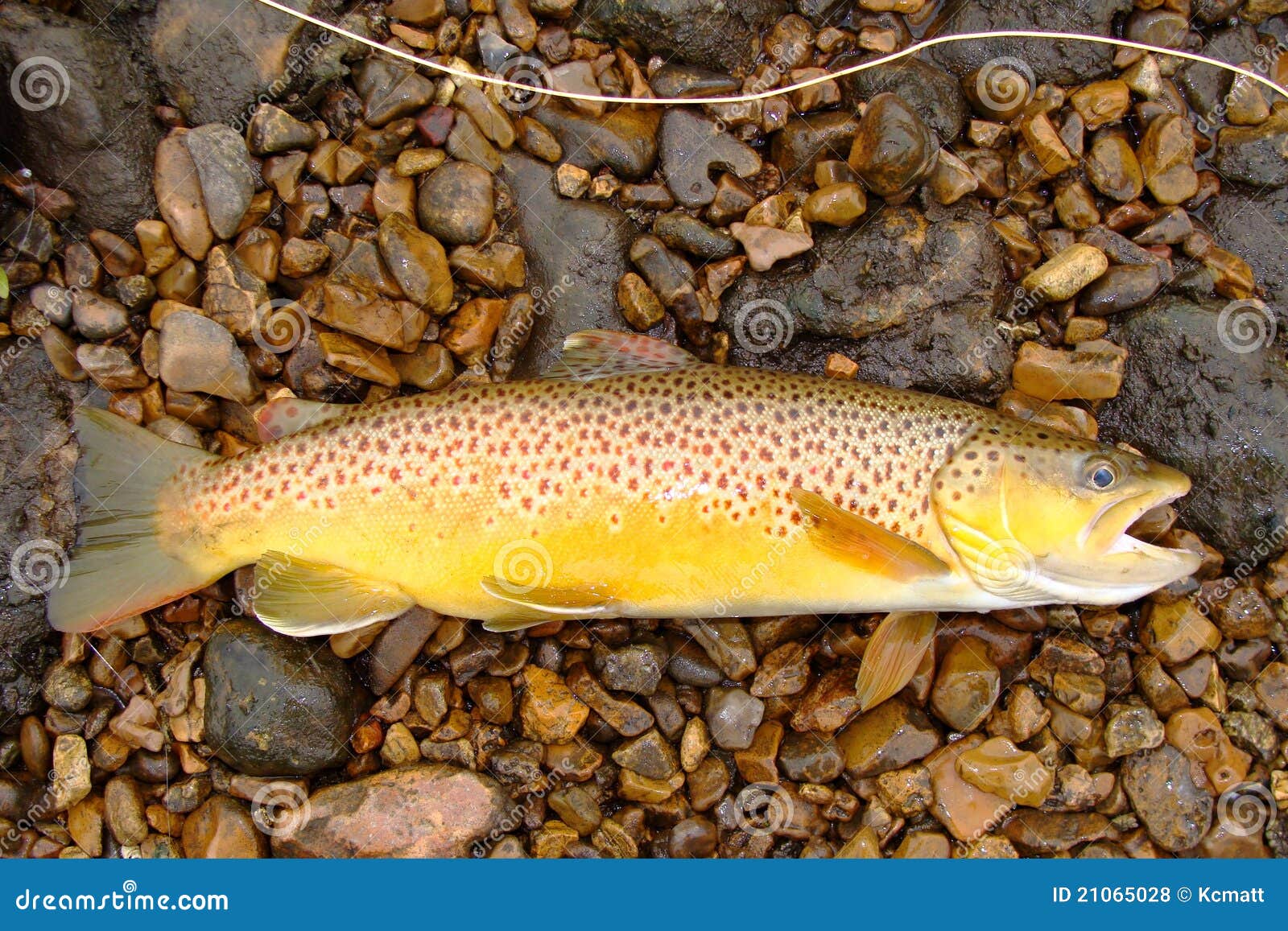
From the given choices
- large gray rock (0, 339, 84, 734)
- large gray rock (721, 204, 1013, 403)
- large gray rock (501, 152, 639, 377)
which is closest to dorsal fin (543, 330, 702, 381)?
large gray rock (501, 152, 639, 377)

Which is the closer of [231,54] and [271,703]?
[271,703]

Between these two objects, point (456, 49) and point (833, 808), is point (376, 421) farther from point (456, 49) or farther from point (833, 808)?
point (833, 808)

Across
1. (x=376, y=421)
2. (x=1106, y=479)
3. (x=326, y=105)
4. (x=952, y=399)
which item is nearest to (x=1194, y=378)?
(x=1106, y=479)

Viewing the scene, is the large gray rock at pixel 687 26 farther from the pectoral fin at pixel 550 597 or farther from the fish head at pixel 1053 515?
the pectoral fin at pixel 550 597

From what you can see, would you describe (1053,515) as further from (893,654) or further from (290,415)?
(290,415)

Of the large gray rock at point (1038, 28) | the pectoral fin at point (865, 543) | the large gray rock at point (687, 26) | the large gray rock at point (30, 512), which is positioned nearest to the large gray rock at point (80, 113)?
the large gray rock at point (30, 512)

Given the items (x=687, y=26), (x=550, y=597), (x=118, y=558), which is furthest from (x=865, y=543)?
(x=118, y=558)
